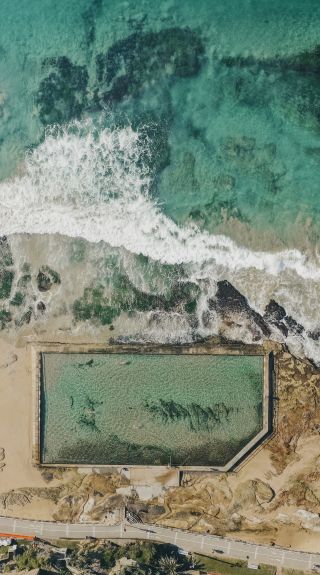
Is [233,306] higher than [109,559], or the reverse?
[233,306]

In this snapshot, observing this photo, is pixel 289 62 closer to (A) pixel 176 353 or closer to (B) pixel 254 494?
(A) pixel 176 353

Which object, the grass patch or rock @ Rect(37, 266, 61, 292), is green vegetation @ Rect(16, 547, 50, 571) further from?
rock @ Rect(37, 266, 61, 292)

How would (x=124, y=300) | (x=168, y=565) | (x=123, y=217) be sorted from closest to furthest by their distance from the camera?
(x=168, y=565)
(x=124, y=300)
(x=123, y=217)

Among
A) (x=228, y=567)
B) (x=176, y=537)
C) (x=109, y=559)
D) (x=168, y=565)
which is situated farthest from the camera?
(x=176, y=537)

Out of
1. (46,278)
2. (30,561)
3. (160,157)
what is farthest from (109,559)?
(160,157)

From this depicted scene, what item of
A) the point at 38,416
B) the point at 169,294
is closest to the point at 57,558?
the point at 38,416

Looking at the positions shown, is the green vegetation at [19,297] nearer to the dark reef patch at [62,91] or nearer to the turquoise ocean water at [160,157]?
the turquoise ocean water at [160,157]

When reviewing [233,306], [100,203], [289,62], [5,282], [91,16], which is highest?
[91,16]

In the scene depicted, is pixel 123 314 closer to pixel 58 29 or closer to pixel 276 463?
pixel 276 463
